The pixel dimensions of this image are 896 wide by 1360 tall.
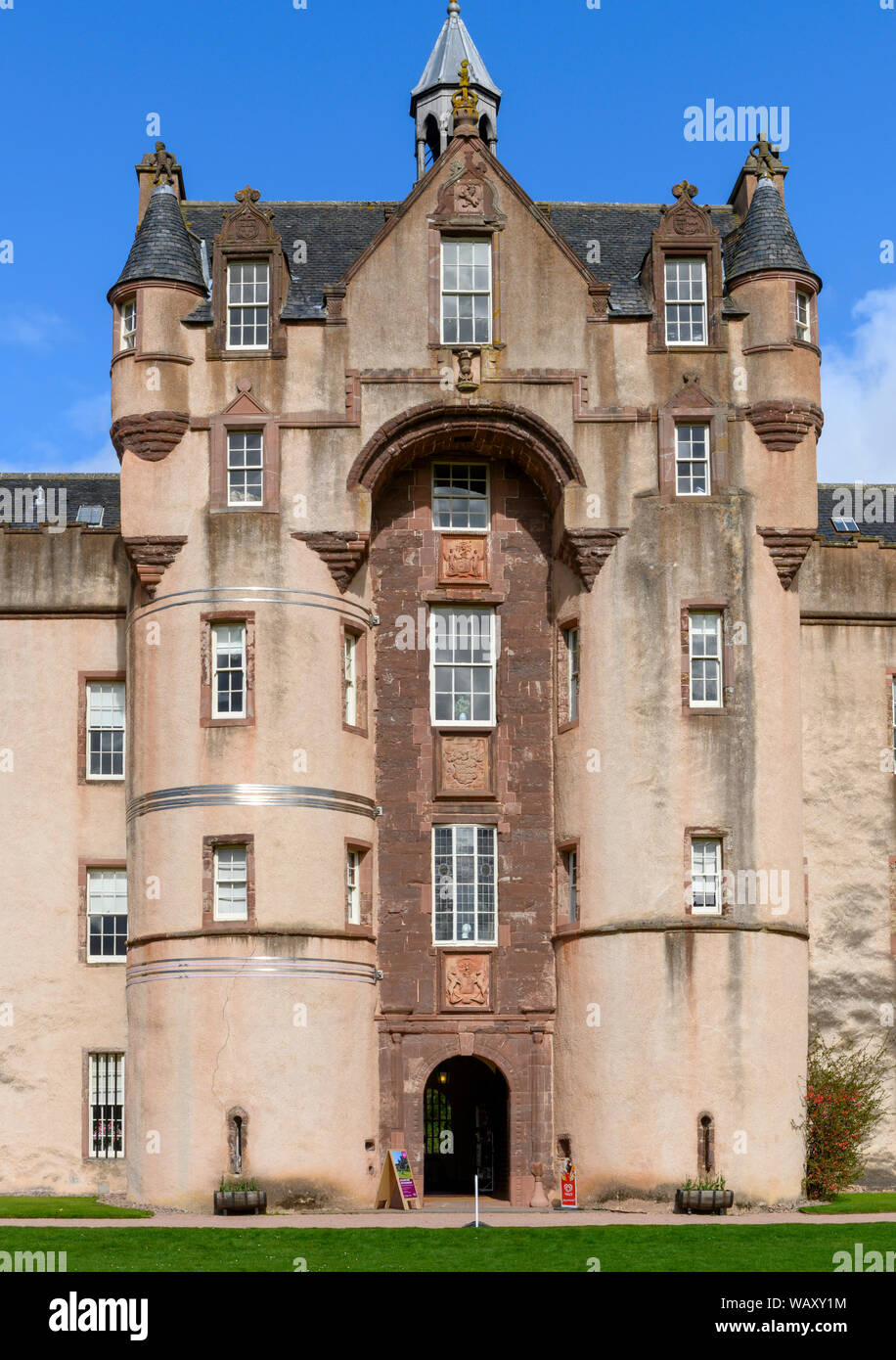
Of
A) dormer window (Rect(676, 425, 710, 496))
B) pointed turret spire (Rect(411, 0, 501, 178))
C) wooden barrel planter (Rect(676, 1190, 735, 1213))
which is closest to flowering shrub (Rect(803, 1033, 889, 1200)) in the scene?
wooden barrel planter (Rect(676, 1190, 735, 1213))

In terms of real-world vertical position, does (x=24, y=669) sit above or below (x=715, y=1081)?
above

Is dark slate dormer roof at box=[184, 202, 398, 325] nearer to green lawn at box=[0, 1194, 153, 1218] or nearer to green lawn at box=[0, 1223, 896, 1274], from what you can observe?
green lawn at box=[0, 1194, 153, 1218]

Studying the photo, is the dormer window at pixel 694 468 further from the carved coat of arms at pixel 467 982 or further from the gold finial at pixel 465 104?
the carved coat of arms at pixel 467 982

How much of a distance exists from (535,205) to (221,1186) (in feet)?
64.1

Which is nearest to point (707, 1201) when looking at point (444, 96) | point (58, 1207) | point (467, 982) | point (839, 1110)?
point (839, 1110)

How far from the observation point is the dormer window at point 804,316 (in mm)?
41375

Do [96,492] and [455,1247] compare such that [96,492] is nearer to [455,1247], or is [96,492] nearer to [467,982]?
[467,982]

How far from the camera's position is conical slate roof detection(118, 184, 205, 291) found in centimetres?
4097

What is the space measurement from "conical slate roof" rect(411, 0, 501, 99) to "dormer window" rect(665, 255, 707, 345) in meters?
9.78

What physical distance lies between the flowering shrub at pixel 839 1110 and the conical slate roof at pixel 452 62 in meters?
23.0

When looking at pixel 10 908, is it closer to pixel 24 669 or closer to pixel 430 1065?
pixel 24 669

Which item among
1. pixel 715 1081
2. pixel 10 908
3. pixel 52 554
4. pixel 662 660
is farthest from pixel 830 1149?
pixel 52 554

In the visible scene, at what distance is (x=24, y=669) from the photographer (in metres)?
43.2
